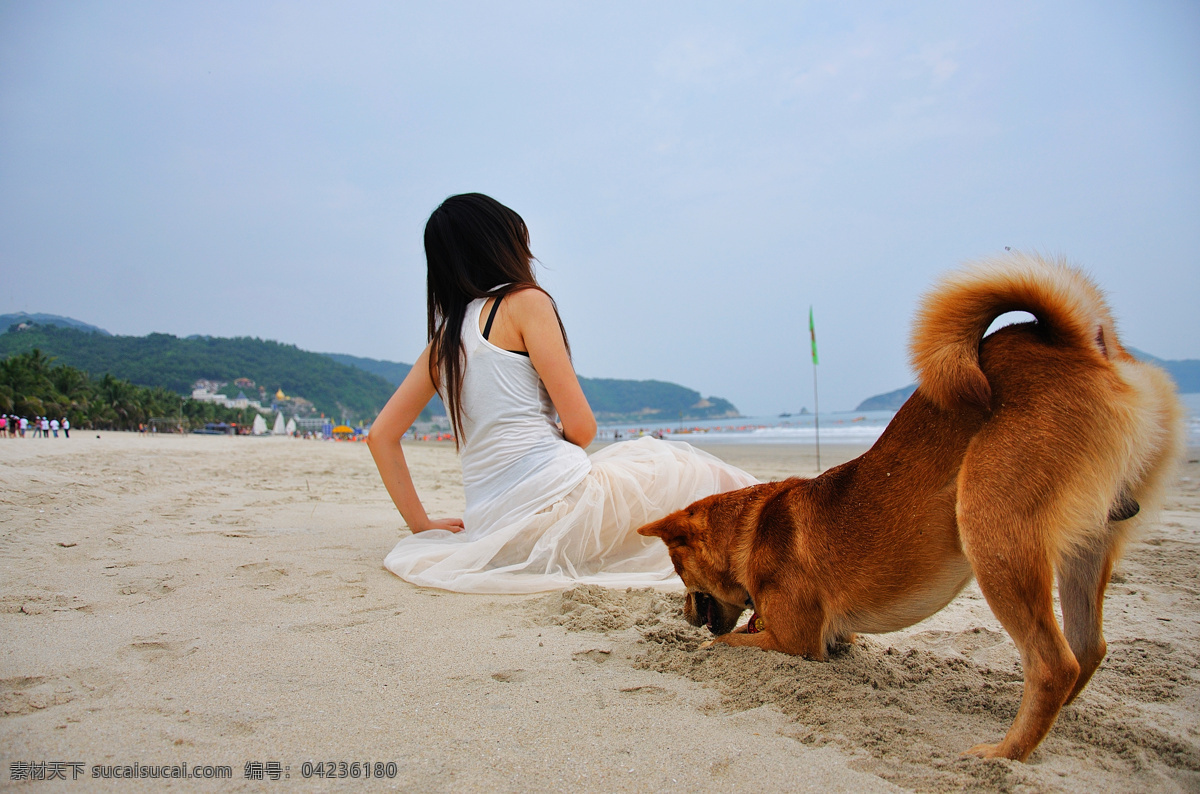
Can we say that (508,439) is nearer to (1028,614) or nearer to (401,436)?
(401,436)

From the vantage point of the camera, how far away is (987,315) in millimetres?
1846

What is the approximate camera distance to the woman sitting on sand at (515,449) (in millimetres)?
3549

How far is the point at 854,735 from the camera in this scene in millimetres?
1820

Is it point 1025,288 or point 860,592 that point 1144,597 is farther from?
point 1025,288

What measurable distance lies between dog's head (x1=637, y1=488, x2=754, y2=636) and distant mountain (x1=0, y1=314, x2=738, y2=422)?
48580 mm

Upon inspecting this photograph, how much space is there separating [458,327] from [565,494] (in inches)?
46.6

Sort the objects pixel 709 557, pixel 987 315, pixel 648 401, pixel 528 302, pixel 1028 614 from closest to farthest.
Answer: pixel 1028 614 < pixel 987 315 < pixel 709 557 < pixel 528 302 < pixel 648 401

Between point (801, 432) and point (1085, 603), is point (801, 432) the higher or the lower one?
the lower one

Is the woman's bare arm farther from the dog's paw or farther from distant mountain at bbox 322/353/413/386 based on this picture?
distant mountain at bbox 322/353/413/386

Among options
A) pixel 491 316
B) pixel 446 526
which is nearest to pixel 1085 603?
pixel 491 316

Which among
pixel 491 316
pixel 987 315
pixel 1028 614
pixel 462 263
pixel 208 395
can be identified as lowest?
pixel 1028 614

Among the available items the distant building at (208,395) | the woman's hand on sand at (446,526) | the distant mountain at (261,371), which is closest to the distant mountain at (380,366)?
the distant mountain at (261,371)

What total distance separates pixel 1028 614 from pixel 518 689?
5.21 feet

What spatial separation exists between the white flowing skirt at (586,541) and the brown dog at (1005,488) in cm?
143
